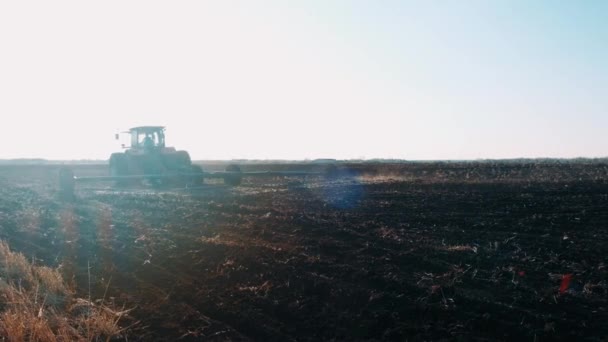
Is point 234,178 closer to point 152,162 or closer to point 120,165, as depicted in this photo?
point 152,162

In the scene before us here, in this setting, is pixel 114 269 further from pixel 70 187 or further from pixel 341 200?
pixel 70 187

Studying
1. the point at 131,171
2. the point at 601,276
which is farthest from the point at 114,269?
the point at 131,171

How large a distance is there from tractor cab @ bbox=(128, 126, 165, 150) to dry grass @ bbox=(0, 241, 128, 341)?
61.8ft

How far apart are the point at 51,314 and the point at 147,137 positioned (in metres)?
20.7

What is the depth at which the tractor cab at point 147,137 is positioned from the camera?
85.1ft

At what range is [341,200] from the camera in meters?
17.5

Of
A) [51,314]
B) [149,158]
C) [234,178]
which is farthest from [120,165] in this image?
[51,314]

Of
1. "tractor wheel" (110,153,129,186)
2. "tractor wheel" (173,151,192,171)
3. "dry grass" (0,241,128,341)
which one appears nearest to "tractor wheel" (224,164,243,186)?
"tractor wheel" (173,151,192,171)

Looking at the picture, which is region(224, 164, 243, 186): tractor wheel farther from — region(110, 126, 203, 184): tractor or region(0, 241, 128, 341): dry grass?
region(0, 241, 128, 341): dry grass

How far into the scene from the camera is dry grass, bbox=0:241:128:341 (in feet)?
17.6

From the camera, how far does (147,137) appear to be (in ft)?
85.4

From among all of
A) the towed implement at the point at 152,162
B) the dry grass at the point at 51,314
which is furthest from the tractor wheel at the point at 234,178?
the dry grass at the point at 51,314

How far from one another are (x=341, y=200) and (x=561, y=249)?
30.6 feet

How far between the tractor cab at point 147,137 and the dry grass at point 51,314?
742 inches
